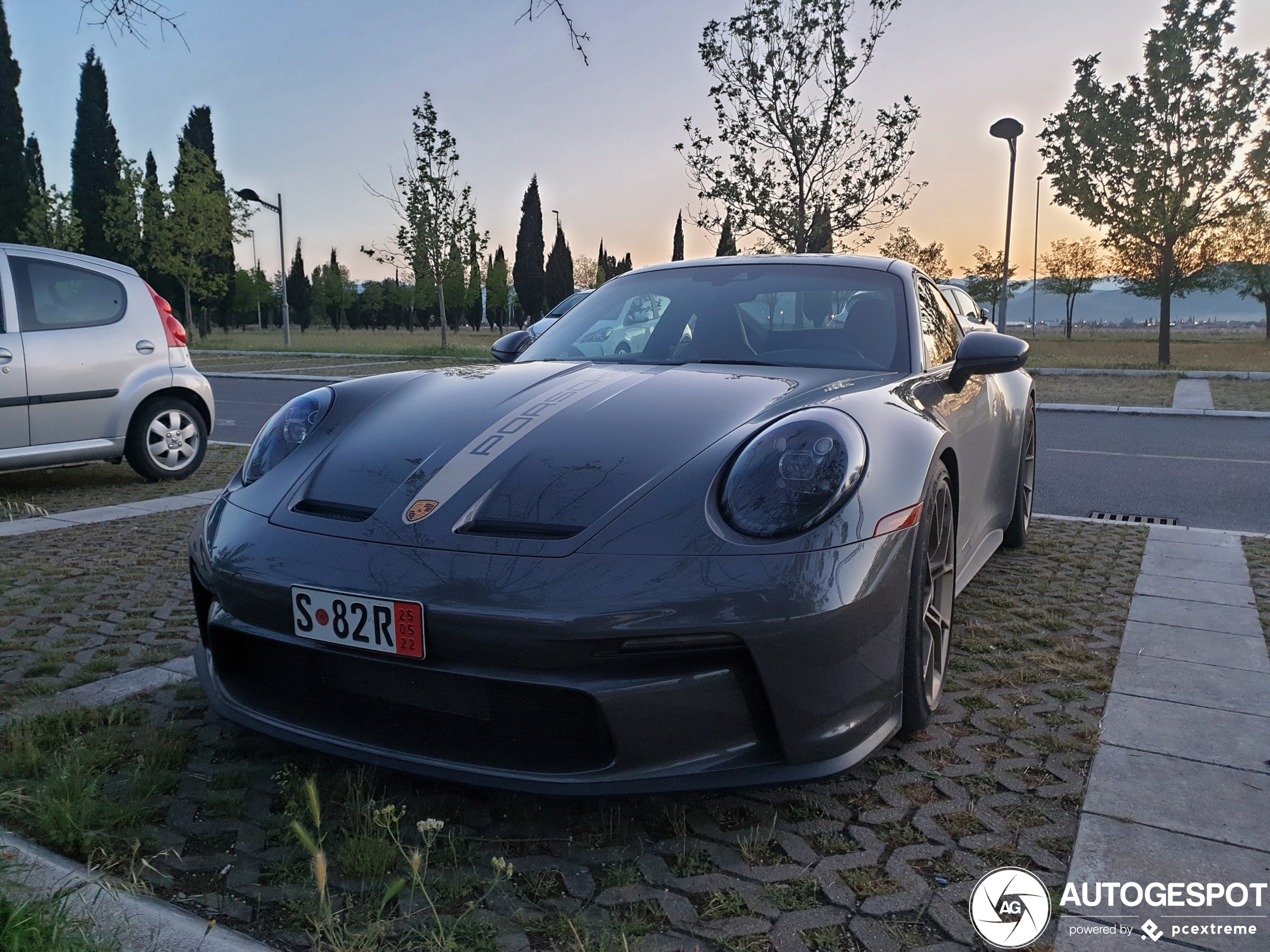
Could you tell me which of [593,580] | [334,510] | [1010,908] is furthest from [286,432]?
[1010,908]

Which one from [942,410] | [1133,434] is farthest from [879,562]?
[1133,434]

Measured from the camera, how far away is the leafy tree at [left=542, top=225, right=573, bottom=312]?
61469 mm

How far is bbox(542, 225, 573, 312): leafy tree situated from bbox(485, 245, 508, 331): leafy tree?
1425 cm

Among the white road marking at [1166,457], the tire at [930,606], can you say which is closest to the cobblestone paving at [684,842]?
the tire at [930,606]

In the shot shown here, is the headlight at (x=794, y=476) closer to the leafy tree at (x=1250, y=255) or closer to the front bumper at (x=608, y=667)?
the front bumper at (x=608, y=667)

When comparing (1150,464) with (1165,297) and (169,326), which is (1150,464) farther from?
(1165,297)

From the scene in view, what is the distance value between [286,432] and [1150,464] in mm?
7715

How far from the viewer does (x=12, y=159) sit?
138ft

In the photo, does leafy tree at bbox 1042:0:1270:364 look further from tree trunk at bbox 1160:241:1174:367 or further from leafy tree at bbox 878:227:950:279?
leafy tree at bbox 878:227:950:279

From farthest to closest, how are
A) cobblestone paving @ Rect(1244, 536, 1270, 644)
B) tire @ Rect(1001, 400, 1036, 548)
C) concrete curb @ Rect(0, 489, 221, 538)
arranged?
concrete curb @ Rect(0, 489, 221, 538)
tire @ Rect(1001, 400, 1036, 548)
cobblestone paving @ Rect(1244, 536, 1270, 644)

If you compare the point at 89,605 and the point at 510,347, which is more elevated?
the point at 510,347

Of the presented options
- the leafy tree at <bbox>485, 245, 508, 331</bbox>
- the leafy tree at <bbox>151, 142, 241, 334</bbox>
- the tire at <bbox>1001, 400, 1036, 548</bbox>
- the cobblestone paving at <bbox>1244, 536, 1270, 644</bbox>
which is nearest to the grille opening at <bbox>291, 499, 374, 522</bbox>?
the cobblestone paving at <bbox>1244, 536, 1270, 644</bbox>

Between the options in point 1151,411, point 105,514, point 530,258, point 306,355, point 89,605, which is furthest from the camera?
point 530,258

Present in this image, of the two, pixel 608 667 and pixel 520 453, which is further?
pixel 520 453
